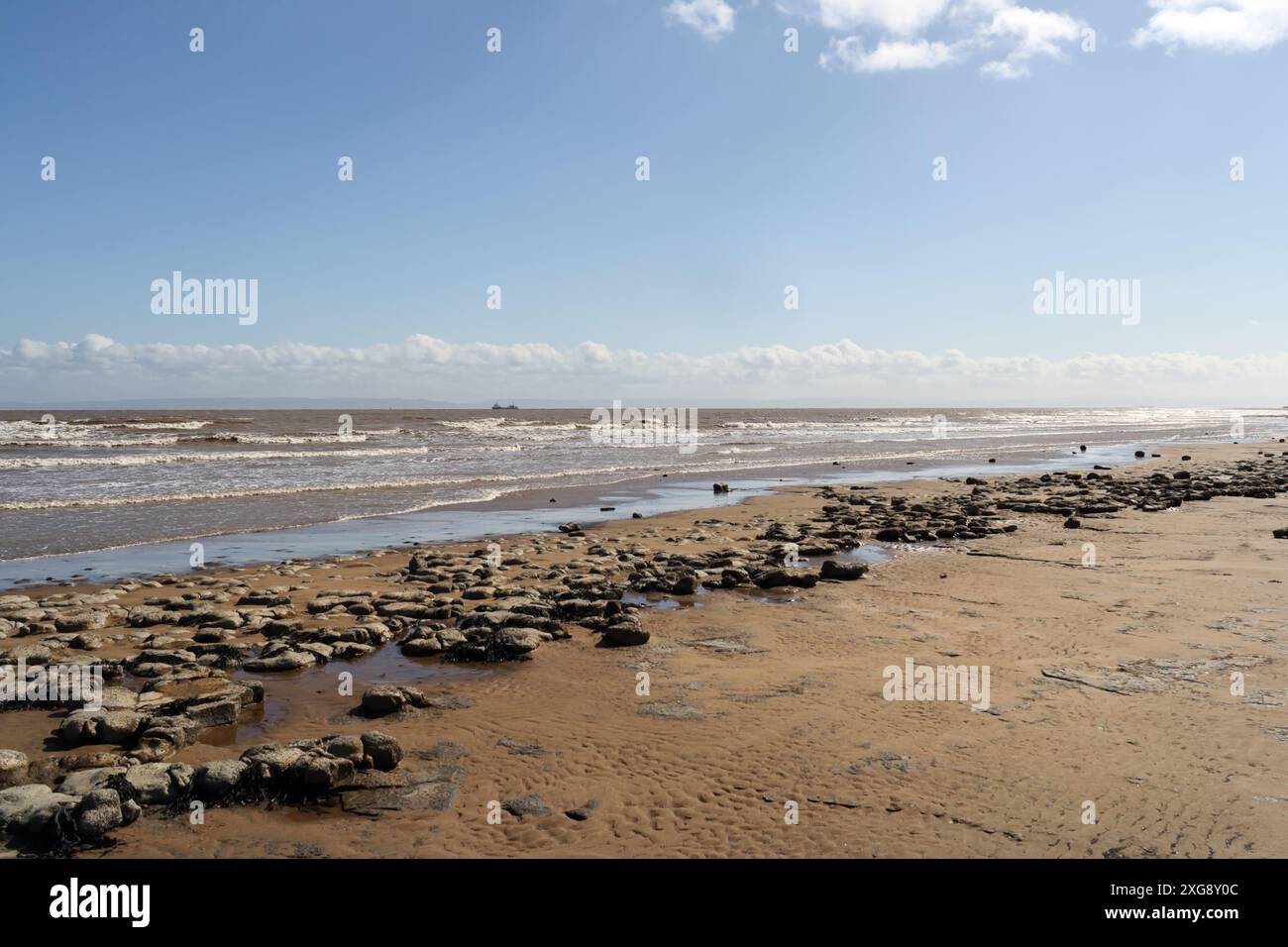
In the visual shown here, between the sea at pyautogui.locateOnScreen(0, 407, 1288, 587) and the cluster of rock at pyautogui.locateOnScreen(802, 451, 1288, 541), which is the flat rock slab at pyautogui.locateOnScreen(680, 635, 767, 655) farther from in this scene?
the sea at pyautogui.locateOnScreen(0, 407, 1288, 587)

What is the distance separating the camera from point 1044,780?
220 inches

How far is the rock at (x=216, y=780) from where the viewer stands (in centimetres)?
535

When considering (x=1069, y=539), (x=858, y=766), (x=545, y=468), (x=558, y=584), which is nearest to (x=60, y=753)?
(x=858, y=766)

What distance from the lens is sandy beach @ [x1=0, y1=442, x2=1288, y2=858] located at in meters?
4.94

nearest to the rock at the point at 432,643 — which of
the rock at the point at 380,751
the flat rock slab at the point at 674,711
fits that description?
the flat rock slab at the point at 674,711

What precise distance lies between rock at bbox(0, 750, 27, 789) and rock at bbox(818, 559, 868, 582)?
10373 millimetres

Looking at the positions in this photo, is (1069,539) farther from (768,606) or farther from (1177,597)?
(768,606)

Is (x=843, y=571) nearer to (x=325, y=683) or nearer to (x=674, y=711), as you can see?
(x=674, y=711)

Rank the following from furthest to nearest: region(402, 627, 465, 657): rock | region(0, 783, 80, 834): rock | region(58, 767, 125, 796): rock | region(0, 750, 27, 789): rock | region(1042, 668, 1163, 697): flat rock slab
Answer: region(402, 627, 465, 657): rock
region(1042, 668, 1163, 697): flat rock slab
region(0, 750, 27, 789): rock
region(58, 767, 125, 796): rock
region(0, 783, 80, 834): rock

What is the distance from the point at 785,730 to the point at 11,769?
576cm

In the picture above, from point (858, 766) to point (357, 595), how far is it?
8073 mm

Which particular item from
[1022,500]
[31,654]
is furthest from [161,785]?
[1022,500]

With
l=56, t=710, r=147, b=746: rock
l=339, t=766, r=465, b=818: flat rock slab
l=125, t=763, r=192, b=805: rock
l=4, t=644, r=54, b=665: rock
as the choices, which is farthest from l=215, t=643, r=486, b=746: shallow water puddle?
l=4, t=644, r=54, b=665: rock

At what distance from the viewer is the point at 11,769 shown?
5691 mm
